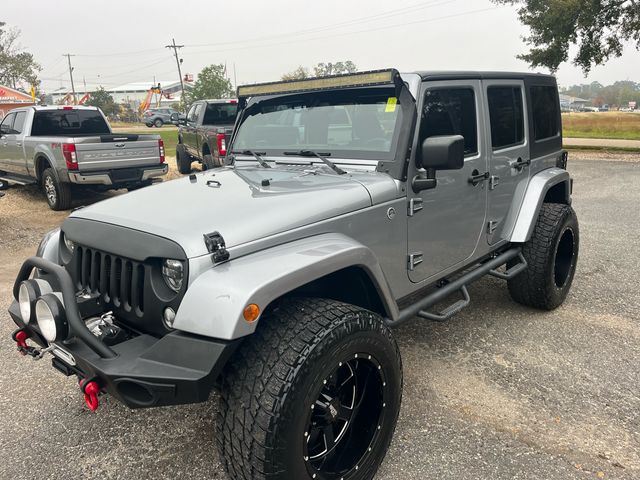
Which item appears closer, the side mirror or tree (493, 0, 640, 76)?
the side mirror

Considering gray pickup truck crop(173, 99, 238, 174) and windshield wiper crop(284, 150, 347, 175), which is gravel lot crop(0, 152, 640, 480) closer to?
windshield wiper crop(284, 150, 347, 175)

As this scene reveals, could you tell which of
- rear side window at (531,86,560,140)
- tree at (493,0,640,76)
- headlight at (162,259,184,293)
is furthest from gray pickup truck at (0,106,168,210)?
tree at (493,0,640,76)

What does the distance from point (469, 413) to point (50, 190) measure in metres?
8.64

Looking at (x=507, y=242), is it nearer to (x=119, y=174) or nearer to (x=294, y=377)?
(x=294, y=377)

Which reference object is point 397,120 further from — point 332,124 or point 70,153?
point 70,153

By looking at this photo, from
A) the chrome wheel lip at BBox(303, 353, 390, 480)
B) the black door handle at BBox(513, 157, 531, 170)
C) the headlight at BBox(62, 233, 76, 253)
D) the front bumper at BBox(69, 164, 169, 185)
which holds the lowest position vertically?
the chrome wheel lip at BBox(303, 353, 390, 480)

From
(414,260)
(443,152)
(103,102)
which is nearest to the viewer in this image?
(443,152)

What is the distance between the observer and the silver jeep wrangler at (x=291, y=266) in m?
1.94

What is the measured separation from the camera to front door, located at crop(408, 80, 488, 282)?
9.83 feet

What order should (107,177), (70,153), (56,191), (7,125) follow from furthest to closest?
(7,125), (56,191), (107,177), (70,153)

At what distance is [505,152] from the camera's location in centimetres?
379

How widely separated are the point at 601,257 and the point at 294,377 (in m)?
5.28

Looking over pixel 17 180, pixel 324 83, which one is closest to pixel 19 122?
pixel 17 180

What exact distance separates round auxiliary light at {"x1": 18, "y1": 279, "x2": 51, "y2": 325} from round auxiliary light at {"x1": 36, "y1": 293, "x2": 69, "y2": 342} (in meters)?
0.08
